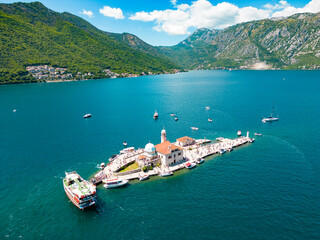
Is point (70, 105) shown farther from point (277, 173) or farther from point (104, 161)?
point (277, 173)

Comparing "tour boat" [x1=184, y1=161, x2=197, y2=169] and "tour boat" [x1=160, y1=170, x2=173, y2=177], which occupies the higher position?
"tour boat" [x1=184, y1=161, x2=197, y2=169]

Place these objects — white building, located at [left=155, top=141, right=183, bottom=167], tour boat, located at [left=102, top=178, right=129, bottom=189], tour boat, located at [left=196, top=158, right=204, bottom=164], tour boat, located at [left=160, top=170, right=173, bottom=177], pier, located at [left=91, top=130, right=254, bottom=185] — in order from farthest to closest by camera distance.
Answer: tour boat, located at [left=196, top=158, right=204, bottom=164] → white building, located at [left=155, top=141, right=183, bottom=167] → pier, located at [left=91, top=130, right=254, bottom=185] → tour boat, located at [left=160, top=170, right=173, bottom=177] → tour boat, located at [left=102, top=178, right=129, bottom=189]

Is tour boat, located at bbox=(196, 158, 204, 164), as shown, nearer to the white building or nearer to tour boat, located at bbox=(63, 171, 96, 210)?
the white building

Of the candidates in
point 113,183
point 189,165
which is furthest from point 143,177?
point 189,165

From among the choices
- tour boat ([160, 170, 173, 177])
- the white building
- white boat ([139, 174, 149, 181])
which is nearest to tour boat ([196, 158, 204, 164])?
the white building

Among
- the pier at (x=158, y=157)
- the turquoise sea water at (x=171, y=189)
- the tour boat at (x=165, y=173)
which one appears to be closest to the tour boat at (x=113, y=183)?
the turquoise sea water at (x=171, y=189)
